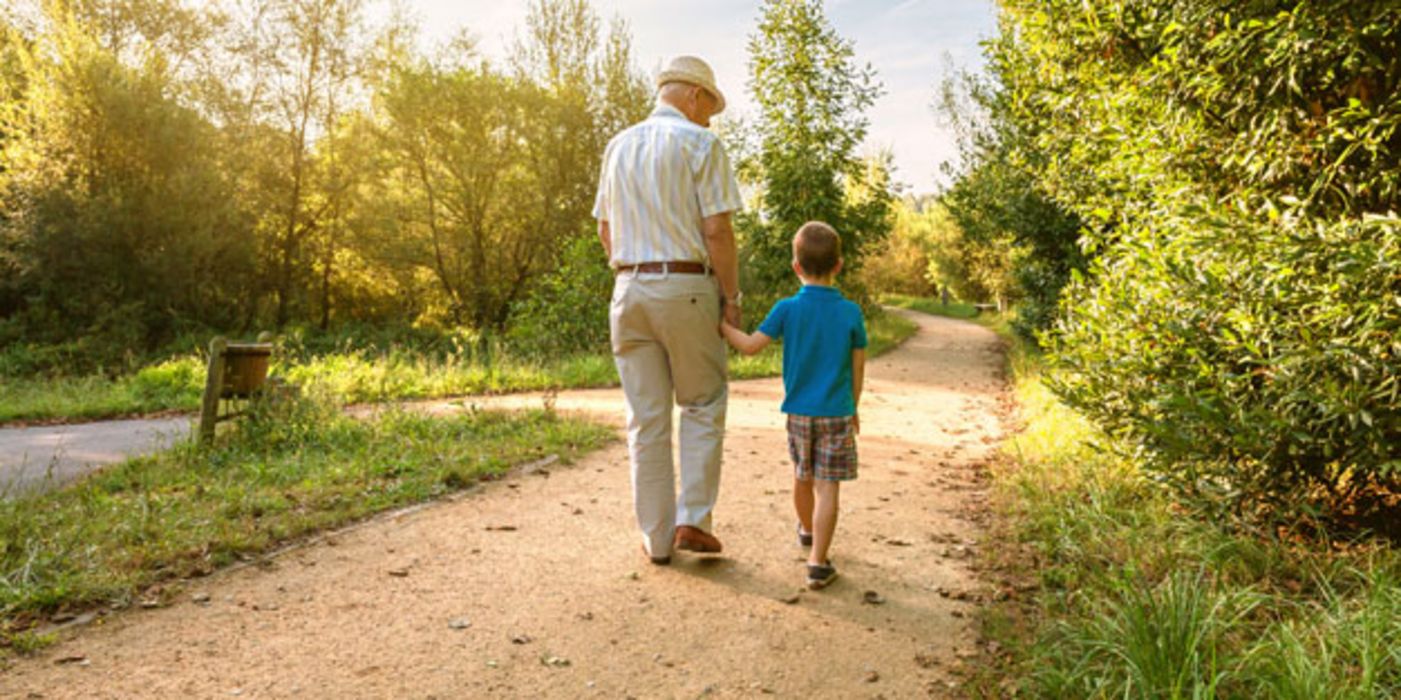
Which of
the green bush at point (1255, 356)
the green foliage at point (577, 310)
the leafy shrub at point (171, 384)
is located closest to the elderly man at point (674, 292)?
the green bush at point (1255, 356)

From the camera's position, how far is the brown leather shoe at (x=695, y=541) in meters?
4.25

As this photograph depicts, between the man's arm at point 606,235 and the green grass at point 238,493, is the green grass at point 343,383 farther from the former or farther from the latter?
the man's arm at point 606,235

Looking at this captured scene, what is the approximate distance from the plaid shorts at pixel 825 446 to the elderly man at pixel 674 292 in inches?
15.4

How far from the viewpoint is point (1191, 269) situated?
4301 mm

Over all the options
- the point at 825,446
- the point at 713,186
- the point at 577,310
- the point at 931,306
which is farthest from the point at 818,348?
the point at 931,306

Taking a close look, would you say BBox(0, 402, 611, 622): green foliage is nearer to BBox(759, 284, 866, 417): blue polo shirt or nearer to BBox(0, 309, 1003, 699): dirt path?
BBox(0, 309, 1003, 699): dirt path

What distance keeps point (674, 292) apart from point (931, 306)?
4563cm

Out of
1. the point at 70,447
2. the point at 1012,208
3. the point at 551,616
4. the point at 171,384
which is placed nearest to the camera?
the point at 551,616

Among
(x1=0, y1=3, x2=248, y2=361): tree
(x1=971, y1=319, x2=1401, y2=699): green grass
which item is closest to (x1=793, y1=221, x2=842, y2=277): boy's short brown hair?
(x1=971, y1=319, x2=1401, y2=699): green grass

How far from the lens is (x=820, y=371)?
3.98m

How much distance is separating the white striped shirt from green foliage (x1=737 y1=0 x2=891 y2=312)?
13.0 metres

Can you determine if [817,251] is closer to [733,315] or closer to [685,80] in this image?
[733,315]

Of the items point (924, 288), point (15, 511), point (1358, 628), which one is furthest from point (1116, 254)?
point (924, 288)

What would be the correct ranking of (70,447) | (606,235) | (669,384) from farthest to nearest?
(70,447), (606,235), (669,384)
